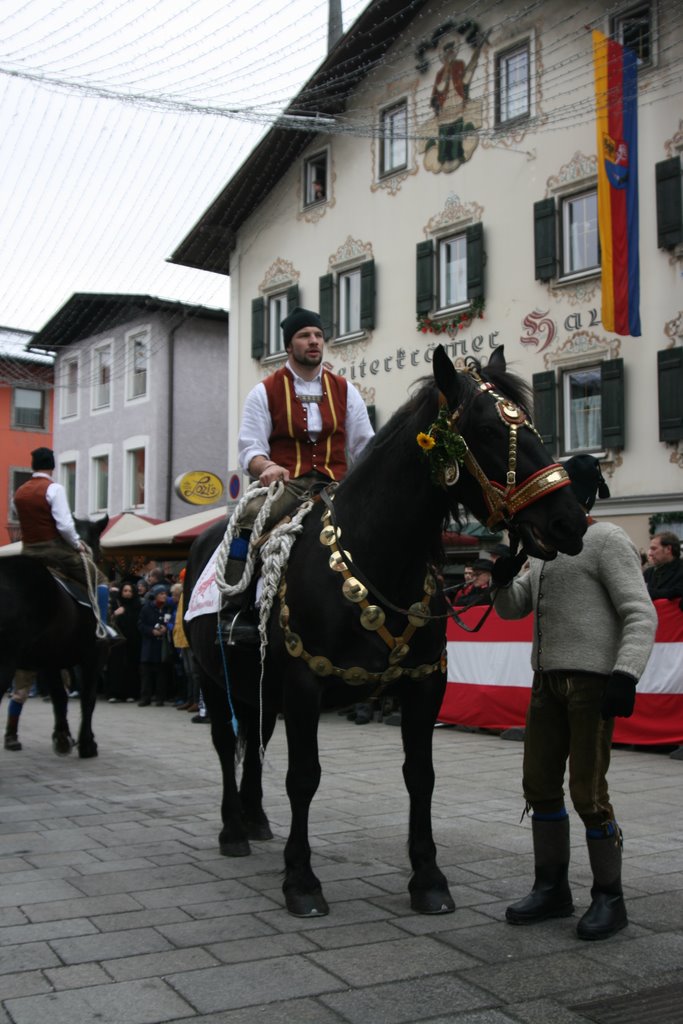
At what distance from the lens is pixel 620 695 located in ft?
13.2

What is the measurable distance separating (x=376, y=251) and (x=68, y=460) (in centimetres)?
1643

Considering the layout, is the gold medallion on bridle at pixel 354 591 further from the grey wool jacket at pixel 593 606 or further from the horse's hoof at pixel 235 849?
the horse's hoof at pixel 235 849

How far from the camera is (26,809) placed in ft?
23.8

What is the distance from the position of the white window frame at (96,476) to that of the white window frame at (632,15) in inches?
795

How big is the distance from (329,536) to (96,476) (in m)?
30.5

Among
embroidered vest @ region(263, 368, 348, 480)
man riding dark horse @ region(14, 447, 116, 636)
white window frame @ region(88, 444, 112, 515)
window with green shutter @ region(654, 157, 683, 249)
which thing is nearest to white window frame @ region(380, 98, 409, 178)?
window with green shutter @ region(654, 157, 683, 249)

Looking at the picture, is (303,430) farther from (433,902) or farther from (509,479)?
(433,902)

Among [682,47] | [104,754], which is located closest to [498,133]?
[682,47]

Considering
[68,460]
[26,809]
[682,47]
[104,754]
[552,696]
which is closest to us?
[552,696]

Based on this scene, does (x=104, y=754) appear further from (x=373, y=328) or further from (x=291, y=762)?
(x=373, y=328)

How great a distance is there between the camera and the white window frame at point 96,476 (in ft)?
110

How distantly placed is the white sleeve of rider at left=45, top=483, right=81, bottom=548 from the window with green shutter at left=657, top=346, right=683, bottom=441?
36.4ft

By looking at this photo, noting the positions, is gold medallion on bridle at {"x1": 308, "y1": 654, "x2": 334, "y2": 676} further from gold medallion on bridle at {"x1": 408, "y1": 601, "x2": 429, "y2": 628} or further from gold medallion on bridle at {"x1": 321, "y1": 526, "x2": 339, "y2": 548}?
gold medallion on bridle at {"x1": 321, "y1": 526, "x2": 339, "y2": 548}

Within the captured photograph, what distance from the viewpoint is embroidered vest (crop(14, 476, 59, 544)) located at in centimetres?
908
